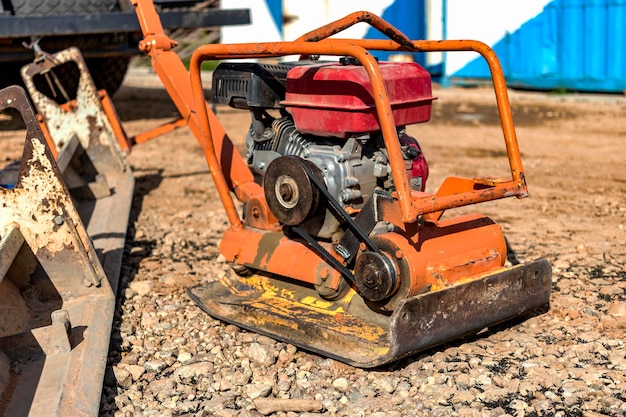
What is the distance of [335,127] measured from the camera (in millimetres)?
3107

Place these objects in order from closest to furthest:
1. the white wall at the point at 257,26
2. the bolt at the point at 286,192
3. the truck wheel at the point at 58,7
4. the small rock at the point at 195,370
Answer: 1. the small rock at the point at 195,370
2. the bolt at the point at 286,192
3. the truck wheel at the point at 58,7
4. the white wall at the point at 257,26

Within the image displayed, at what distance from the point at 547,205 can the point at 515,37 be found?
5668 mm

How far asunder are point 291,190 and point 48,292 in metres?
1.16

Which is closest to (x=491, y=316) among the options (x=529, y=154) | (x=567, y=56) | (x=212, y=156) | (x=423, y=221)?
(x=423, y=221)

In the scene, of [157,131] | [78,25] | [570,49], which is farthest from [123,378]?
[570,49]

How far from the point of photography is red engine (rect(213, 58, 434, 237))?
3.06m

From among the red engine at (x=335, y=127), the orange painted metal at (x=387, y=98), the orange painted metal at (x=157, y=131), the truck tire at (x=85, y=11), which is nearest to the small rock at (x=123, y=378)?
the red engine at (x=335, y=127)

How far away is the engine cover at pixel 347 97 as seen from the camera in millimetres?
3023

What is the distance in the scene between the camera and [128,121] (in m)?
8.74

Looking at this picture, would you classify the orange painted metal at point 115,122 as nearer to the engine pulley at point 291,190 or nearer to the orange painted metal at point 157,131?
the orange painted metal at point 157,131

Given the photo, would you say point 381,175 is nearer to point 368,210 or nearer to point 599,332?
point 368,210

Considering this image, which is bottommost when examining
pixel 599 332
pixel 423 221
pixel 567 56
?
pixel 567 56

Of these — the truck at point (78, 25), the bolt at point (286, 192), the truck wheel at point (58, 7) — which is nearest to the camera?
the bolt at point (286, 192)

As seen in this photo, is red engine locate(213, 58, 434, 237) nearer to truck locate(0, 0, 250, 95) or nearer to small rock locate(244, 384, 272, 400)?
small rock locate(244, 384, 272, 400)
